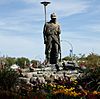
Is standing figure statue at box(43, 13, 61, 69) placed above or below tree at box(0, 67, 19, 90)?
above

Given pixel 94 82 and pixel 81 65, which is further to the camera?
pixel 81 65

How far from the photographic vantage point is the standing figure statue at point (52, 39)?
85.0 feet

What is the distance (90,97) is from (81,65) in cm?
1175

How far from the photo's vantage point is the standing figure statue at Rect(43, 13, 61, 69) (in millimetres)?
25906

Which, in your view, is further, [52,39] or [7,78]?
[52,39]

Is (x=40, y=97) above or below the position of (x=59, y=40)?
below

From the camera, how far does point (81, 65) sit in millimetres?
25281

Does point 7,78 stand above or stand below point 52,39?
below

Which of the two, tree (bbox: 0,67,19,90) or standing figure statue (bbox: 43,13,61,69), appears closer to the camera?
tree (bbox: 0,67,19,90)

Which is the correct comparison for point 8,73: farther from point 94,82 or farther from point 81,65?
point 81,65

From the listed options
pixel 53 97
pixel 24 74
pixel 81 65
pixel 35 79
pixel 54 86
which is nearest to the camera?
pixel 53 97

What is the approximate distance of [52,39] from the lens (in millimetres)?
26156

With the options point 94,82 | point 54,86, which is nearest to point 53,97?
point 54,86

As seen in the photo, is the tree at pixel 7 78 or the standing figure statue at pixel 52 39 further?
the standing figure statue at pixel 52 39
